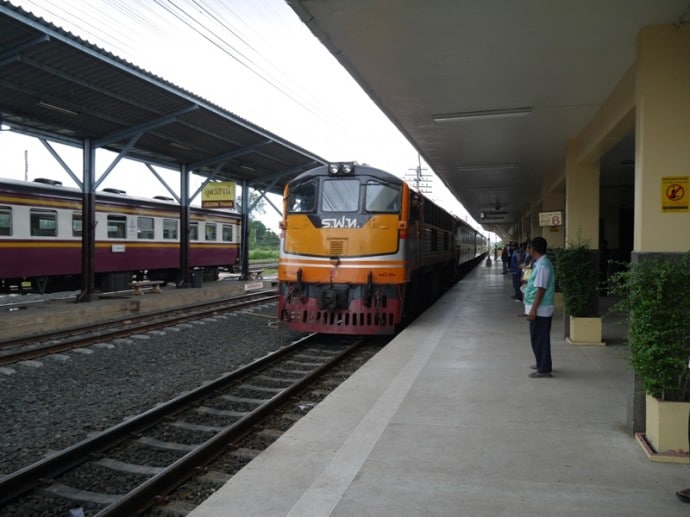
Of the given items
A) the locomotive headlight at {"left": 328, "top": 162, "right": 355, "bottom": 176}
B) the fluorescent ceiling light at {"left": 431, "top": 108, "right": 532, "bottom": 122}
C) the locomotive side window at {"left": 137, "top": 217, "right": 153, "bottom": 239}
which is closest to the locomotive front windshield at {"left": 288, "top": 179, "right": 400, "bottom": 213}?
the locomotive headlight at {"left": 328, "top": 162, "right": 355, "bottom": 176}

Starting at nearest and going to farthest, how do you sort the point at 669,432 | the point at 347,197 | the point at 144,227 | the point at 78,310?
the point at 669,432
the point at 347,197
the point at 78,310
the point at 144,227

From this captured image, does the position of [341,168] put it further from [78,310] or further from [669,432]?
[669,432]

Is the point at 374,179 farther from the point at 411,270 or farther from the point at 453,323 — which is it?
the point at 453,323

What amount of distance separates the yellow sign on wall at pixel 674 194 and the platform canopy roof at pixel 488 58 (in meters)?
1.37

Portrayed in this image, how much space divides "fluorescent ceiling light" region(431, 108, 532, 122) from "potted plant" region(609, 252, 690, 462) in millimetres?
5098

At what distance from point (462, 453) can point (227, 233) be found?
21.1 m

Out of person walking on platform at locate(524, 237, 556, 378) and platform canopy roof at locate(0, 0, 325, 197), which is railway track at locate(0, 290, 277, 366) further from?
person walking on platform at locate(524, 237, 556, 378)

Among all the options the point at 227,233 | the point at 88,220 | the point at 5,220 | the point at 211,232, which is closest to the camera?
the point at 5,220

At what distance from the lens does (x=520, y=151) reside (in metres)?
12.3

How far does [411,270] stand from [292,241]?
2346mm

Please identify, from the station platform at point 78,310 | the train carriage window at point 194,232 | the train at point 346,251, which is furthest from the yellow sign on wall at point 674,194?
the train carriage window at point 194,232

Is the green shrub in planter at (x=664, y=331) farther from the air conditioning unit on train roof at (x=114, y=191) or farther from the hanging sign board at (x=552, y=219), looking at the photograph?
the air conditioning unit on train roof at (x=114, y=191)

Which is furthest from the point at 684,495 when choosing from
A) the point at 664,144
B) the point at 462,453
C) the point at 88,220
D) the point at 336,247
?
the point at 88,220

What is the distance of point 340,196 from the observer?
33.0ft
